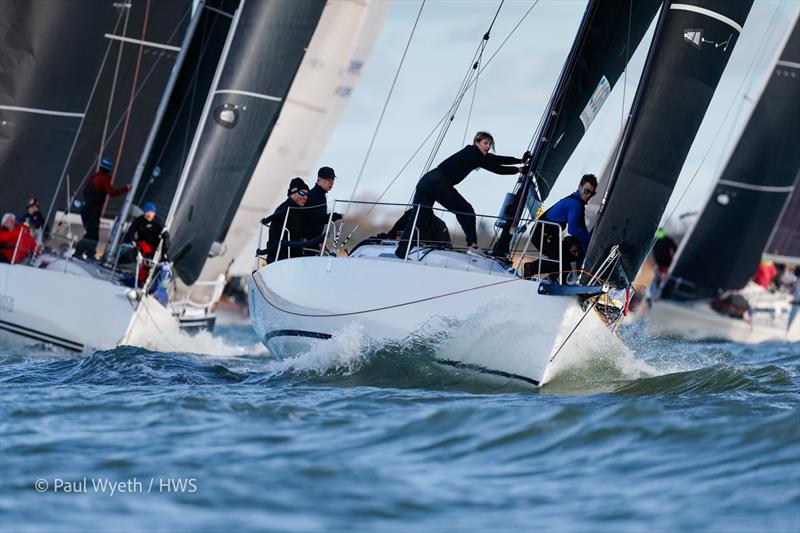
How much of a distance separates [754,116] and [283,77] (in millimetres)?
10210

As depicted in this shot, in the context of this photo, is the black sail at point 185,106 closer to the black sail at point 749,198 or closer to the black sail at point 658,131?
the black sail at point 658,131

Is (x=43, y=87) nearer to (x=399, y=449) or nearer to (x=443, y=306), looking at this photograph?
(x=443, y=306)

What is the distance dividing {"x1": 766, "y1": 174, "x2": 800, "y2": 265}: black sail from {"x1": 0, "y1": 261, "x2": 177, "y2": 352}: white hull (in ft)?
52.5

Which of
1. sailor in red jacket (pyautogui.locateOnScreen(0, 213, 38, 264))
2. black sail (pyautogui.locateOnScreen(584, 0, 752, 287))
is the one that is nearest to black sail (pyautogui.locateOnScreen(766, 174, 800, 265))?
sailor in red jacket (pyautogui.locateOnScreen(0, 213, 38, 264))

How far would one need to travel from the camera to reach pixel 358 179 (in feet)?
32.0

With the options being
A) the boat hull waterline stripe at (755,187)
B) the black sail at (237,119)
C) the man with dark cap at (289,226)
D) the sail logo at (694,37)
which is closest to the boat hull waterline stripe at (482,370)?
the man with dark cap at (289,226)

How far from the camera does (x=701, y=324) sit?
2155 centimetres

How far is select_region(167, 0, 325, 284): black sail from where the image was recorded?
1377 cm

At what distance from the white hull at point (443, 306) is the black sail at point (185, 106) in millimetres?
5841

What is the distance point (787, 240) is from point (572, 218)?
17.6m

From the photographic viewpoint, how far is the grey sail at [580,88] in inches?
363

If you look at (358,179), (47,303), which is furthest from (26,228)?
(358,179)

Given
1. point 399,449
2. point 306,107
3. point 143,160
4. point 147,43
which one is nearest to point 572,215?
point 399,449

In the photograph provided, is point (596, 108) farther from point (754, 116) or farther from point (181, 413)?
point (754, 116)
